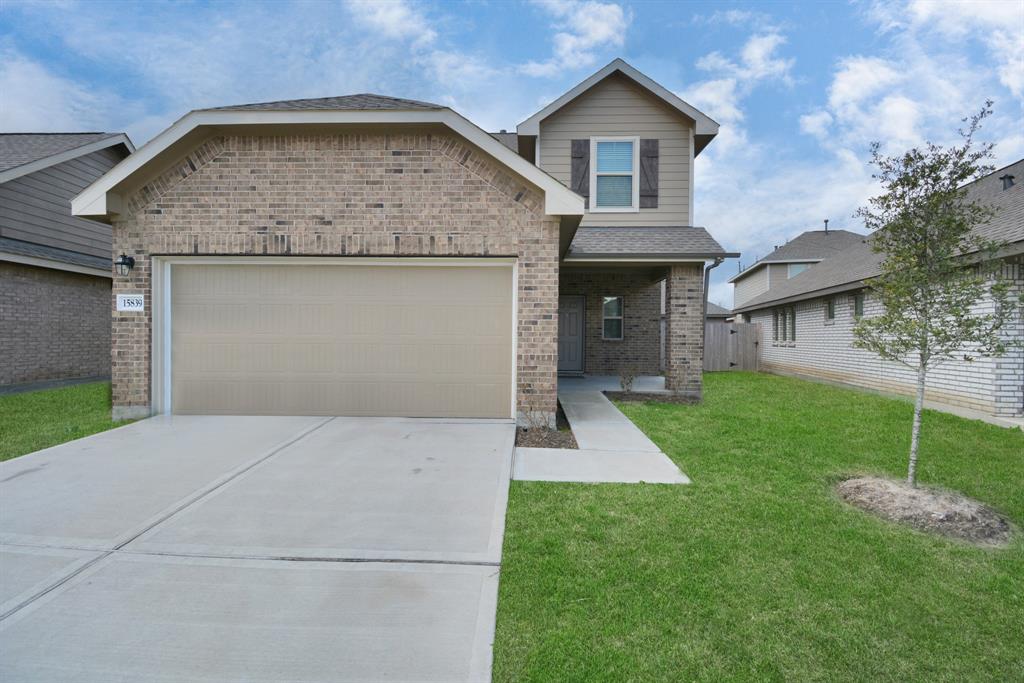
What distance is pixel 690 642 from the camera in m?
2.43

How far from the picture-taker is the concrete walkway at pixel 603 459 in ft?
16.2

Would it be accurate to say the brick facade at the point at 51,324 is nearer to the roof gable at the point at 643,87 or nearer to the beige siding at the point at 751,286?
the roof gable at the point at 643,87

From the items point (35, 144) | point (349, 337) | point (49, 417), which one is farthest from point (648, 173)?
point (35, 144)

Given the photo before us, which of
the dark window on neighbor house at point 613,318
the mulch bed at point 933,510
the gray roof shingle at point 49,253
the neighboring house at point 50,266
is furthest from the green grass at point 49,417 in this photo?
the dark window on neighbor house at point 613,318

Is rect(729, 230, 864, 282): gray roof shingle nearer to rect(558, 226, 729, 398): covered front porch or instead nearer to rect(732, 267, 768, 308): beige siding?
rect(732, 267, 768, 308): beige siding

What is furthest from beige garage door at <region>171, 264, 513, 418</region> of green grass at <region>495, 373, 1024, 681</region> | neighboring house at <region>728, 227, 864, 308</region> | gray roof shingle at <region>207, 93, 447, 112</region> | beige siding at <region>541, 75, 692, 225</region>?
neighboring house at <region>728, 227, 864, 308</region>

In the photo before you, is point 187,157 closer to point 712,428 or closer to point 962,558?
point 712,428

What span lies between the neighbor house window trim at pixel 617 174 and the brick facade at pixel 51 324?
12414mm

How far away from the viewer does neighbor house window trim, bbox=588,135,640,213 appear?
11.1 metres

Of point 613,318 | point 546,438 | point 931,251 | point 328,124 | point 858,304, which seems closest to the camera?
point 931,251

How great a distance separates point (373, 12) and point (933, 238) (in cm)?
1408

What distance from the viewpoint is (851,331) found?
727 cm

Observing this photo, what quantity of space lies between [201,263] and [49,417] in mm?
3384

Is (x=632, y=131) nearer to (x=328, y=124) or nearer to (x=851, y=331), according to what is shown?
(x=851, y=331)
